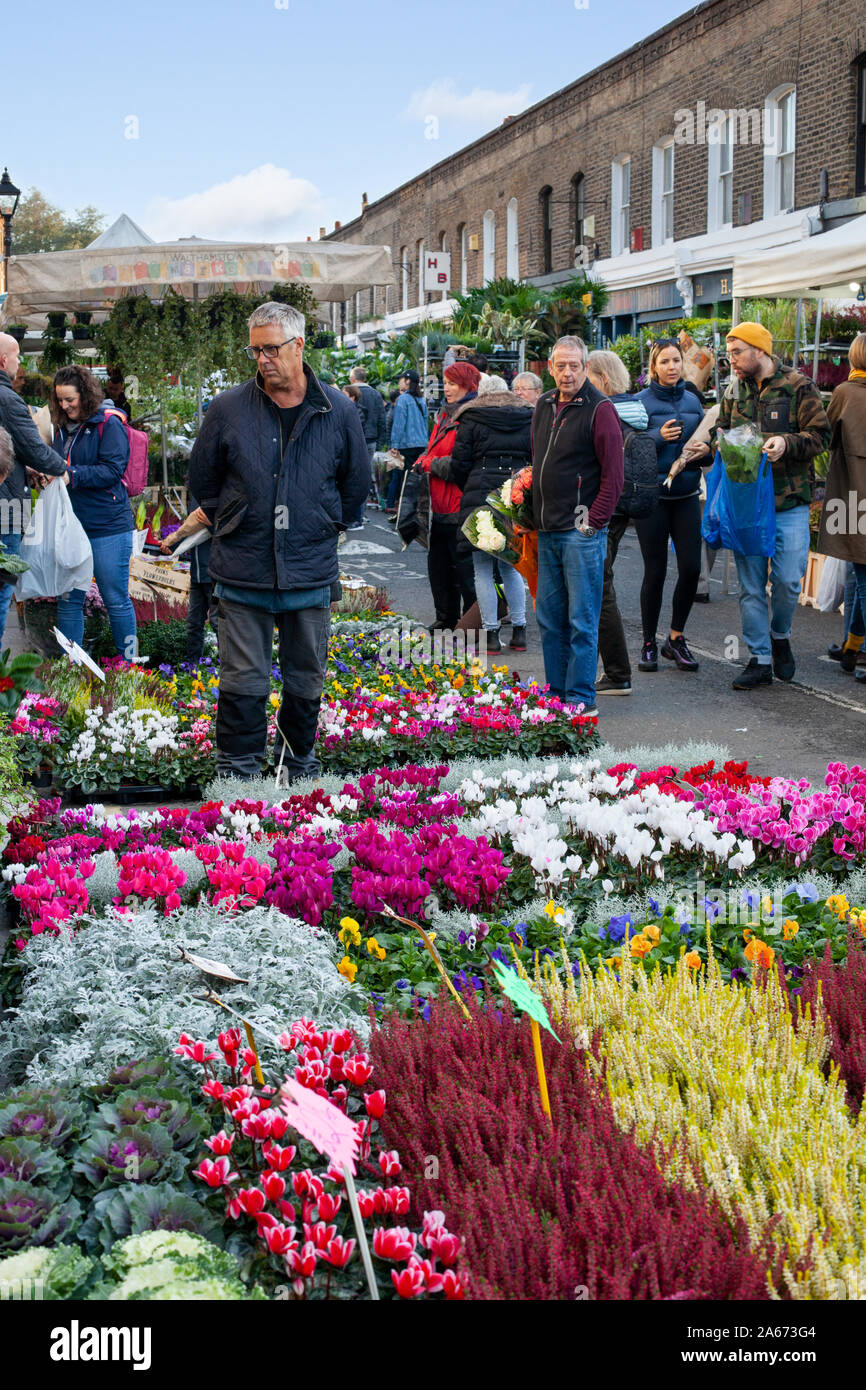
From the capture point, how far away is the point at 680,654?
9.40 m

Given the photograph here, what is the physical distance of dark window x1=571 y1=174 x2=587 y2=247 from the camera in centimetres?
3244

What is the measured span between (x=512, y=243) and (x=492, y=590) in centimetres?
3054

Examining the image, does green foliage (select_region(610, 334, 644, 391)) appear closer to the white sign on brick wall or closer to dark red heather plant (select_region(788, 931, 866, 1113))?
the white sign on brick wall

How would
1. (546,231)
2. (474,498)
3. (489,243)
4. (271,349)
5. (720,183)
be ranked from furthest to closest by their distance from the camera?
(489,243) → (546,231) → (720,183) → (474,498) → (271,349)

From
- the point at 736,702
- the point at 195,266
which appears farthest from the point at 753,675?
the point at 195,266

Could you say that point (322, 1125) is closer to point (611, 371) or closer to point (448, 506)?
point (611, 371)

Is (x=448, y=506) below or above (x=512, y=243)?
below

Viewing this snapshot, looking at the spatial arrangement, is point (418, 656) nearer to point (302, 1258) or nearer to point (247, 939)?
point (247, 939)

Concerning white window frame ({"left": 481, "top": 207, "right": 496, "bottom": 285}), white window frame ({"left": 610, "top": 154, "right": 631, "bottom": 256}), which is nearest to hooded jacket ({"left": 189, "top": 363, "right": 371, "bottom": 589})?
white window frame ({"left": 610, "top": 154, "right": 631, "bottom": 256})

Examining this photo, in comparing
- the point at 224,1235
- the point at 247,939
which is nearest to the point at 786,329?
the point at 247,939

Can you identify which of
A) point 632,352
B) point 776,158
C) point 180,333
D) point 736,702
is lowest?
point 736,702

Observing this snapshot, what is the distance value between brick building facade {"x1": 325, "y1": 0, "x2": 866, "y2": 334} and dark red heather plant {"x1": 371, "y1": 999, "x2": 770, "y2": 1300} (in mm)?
19917

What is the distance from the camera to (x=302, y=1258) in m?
2.22
